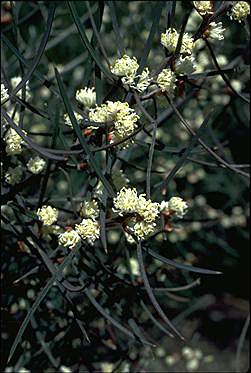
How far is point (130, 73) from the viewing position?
2.92 feet

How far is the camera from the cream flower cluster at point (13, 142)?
99cm

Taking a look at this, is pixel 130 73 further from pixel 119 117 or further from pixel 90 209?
pixel 90 209

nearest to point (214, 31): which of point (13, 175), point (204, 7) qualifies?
point (204, 7)

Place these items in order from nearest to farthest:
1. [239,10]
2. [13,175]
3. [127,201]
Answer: [127,201]
[239,10]
[13,175]

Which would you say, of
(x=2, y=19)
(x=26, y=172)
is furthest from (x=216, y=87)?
(x=26, y=172)

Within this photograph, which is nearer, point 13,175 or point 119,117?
point 119,117

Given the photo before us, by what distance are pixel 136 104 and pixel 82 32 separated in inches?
5.5

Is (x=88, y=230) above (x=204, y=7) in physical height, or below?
below

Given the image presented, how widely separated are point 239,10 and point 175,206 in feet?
1.01

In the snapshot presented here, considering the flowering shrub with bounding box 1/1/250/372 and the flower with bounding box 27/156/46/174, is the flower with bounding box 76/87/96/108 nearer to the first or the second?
the flowering shrub with bounding box 1/1/250/372

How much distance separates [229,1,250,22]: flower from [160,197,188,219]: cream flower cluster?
28cm

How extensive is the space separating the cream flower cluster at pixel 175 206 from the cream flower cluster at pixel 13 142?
235 millimetres

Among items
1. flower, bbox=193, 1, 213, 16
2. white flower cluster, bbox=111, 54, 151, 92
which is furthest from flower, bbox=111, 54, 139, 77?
flower, bbox=193, 1, 213, 16

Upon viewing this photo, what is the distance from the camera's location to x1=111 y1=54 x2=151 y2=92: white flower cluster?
0.88 m
